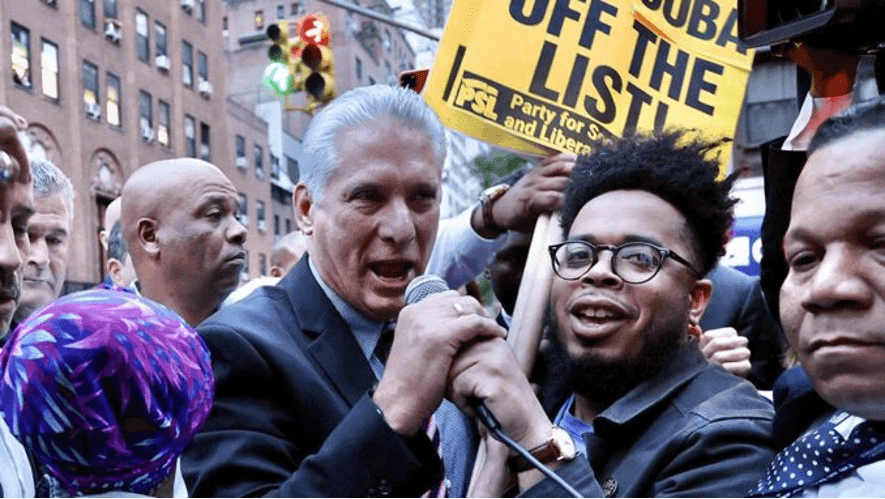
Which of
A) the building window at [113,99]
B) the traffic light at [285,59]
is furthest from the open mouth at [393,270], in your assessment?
the building window at [113,99]

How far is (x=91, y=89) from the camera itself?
27406 millimetres

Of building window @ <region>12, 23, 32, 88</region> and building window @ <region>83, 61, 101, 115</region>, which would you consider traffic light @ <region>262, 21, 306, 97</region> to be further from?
building window @ <region>83, 61, 101, 115</region>

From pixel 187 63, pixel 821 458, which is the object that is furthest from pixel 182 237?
pixel 187 63

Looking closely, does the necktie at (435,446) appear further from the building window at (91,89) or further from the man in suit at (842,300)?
the building window at (91,89)

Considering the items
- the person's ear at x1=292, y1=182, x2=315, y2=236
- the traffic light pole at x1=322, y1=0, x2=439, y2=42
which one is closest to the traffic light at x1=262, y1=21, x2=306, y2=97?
the traffic light pole at x1=322, y1=0, x2=439, y2=42

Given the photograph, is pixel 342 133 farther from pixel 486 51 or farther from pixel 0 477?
pixel 0 477

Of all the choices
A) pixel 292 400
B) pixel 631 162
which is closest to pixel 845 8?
pixel 631 162

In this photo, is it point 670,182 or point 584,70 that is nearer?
point 670,182

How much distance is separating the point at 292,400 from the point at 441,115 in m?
0.96

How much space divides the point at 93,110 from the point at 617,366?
89.0 ft

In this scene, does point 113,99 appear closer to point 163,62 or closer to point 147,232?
point 163,62

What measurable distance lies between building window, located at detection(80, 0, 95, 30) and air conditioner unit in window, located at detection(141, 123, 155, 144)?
167 inches

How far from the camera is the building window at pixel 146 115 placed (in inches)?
1190

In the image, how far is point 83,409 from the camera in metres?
1.47
